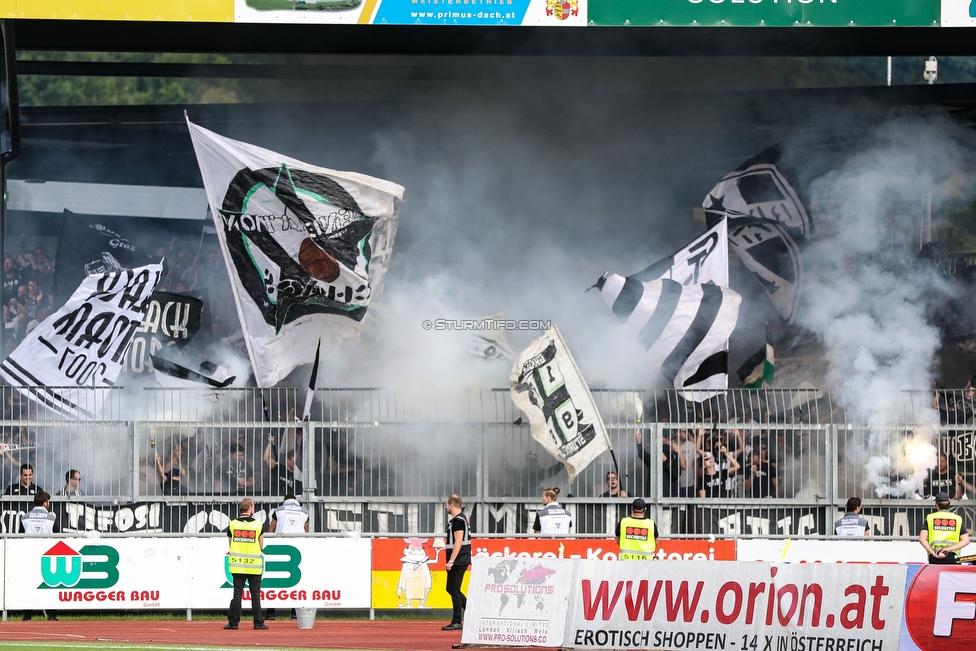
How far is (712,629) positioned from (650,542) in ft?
10.0

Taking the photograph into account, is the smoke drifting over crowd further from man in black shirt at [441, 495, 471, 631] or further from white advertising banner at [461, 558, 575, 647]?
white advertising banner at [461, 558, 575, 647]

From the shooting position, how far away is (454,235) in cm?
2395

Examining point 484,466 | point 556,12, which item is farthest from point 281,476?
point 556,12

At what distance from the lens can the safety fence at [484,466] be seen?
16234mm

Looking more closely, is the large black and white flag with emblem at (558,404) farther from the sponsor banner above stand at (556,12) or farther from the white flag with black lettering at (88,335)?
the white flag with black lettering at (88,335)

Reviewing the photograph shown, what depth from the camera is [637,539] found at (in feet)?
44.3

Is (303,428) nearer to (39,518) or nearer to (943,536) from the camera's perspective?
(39,518)

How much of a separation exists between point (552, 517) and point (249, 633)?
12.9ft

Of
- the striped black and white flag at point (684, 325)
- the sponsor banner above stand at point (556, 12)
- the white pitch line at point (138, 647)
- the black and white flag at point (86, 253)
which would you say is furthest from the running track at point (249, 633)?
the black and white flag at point (86, 253)

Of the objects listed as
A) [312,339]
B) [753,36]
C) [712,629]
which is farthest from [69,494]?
[753,36]

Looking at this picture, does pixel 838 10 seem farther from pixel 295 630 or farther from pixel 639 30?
pixel 295 630

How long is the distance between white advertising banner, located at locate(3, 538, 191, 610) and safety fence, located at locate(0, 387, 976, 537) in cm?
157

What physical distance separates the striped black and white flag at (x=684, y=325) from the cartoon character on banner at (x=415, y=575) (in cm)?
426

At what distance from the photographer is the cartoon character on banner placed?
15.0 metres
